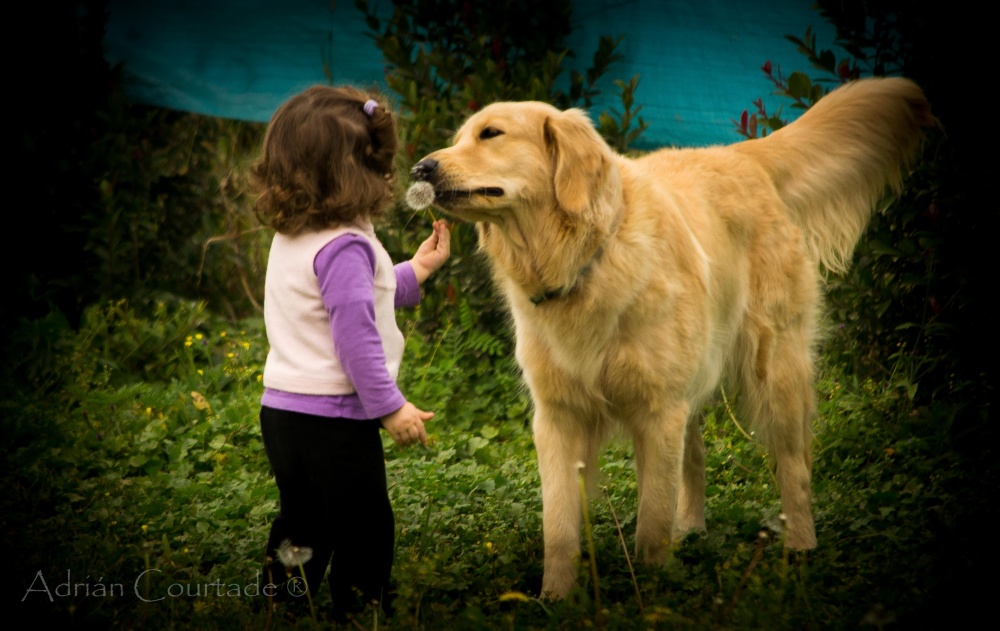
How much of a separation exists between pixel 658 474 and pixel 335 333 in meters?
1.34

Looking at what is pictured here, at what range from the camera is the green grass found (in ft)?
10.1

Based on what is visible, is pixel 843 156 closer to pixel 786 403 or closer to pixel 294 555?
pixel 786 403

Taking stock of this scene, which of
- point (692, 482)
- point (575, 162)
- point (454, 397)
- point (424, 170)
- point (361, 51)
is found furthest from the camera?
point (361, 51)

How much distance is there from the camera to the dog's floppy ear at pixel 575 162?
337cm

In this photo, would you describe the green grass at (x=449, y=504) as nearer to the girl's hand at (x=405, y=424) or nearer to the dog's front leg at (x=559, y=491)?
the dog's front leg at (x=559, y=491)

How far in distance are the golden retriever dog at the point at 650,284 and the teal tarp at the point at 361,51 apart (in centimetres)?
110

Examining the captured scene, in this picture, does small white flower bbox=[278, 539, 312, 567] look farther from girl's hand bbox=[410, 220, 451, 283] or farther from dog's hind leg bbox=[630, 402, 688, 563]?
dog's hind leg bbox=[630, 402, 688, 563]

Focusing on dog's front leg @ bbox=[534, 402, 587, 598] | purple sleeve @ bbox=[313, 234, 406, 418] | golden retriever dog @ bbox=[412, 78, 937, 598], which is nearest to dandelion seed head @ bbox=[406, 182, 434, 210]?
golden retriever dog @ bbox=[412, 78, 937, 598]

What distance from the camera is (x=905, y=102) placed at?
4262mm

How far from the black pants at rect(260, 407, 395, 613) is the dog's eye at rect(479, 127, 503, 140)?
105 cm

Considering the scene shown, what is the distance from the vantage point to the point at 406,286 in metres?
3.58

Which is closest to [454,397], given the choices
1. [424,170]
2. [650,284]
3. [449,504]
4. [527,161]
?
[449,504]

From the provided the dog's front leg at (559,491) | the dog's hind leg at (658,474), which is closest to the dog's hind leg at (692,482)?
the dog's hind leg at (658,474)

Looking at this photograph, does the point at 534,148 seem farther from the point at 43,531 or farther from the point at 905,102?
the point at 43,531
